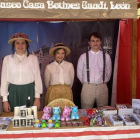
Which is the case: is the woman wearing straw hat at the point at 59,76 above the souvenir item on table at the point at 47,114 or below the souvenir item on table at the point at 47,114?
above

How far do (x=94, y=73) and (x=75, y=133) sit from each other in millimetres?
1745

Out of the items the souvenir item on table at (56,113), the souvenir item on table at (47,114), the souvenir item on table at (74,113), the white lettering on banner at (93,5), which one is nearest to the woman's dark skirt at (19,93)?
the souvenir item on table at (47,114)

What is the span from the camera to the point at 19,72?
344 cm

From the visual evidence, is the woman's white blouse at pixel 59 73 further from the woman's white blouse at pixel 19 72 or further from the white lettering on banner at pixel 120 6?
the white lettering on banner at pixel 120 6

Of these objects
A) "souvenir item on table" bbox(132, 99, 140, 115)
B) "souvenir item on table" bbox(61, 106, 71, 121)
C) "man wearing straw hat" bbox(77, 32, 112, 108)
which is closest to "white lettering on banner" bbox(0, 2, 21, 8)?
"souvenir item on table" bbox(61, 106, 71, 121)

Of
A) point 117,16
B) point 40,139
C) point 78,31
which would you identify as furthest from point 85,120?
point 78,31

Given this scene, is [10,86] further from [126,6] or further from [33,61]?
[126,6]

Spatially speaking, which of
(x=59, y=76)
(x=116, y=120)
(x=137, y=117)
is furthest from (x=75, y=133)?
(x=59, y=76)

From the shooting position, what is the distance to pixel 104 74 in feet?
13.4

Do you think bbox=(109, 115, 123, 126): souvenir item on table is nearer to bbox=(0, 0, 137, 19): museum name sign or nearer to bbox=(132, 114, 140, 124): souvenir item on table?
bbox=(132, 114, 140, 124): souvenir item on table

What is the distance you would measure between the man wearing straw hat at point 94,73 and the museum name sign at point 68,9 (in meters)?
A: 1.66

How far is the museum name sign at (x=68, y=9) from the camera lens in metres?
Answer: 2.22

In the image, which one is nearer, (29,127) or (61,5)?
(61,5)

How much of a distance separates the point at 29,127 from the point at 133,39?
6.39 ft
